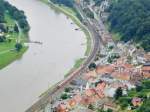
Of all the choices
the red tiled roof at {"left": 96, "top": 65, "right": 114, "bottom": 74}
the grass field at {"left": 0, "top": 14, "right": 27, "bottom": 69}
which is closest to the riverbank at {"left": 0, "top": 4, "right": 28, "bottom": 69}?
the grass field at {"left": 0, "top": 14, "right": 27, "bottom": 69}

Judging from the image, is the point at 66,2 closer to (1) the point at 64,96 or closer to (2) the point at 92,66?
(2) the point at 92,66

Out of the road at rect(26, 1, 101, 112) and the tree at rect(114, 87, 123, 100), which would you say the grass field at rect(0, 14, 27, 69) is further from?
the tree at rect(114, 87, 123, 100)

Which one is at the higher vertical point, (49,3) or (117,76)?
(49,3)

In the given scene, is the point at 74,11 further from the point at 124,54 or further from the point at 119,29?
the point at 124,54

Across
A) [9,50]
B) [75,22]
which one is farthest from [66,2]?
[9,50]

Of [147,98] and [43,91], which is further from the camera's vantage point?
[43,91]

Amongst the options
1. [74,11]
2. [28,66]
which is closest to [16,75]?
[28,66]

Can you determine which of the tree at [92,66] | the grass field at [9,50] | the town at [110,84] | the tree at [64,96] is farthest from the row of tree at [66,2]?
the tree at [64,96]
